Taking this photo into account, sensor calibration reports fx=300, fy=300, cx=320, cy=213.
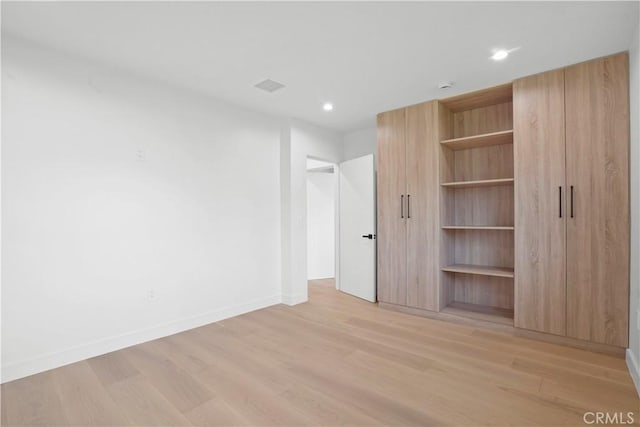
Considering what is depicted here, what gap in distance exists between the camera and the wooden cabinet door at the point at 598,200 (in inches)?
98.3

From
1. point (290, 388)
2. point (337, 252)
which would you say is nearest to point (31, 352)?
point (290, 388)

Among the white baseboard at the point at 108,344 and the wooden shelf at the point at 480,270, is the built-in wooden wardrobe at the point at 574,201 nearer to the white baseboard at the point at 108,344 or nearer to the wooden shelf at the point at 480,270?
the wooden shelf at the point at 480,270

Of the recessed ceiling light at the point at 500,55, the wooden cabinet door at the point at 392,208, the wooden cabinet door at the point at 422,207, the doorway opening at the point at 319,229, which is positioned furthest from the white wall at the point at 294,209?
the recessed ceiling light at the point at 500,55

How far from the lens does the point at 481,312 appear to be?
342 cm

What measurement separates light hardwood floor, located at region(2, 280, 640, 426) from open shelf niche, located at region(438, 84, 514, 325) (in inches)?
27.0

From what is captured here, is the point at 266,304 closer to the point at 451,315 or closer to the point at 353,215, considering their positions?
the point at 353,215

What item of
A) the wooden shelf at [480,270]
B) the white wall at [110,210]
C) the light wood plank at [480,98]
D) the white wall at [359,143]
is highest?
the light wood plank at [480,98]

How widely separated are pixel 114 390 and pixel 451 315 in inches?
127

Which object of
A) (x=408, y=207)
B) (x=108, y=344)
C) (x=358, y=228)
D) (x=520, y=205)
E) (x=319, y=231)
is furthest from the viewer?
(x=319, y=231)

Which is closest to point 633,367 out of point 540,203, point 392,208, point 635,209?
point 635,209

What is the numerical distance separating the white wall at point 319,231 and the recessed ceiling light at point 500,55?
3.83 metres

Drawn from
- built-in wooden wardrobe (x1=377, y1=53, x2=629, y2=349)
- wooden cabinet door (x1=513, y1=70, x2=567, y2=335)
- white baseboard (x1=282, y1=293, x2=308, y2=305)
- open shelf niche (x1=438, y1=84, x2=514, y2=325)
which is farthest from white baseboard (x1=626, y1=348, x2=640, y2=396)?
white baseboard (x1=282, y1=293, x2=308, y2=305)

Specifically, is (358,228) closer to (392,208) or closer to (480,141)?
(392,208)

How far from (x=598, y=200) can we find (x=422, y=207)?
1.56m
